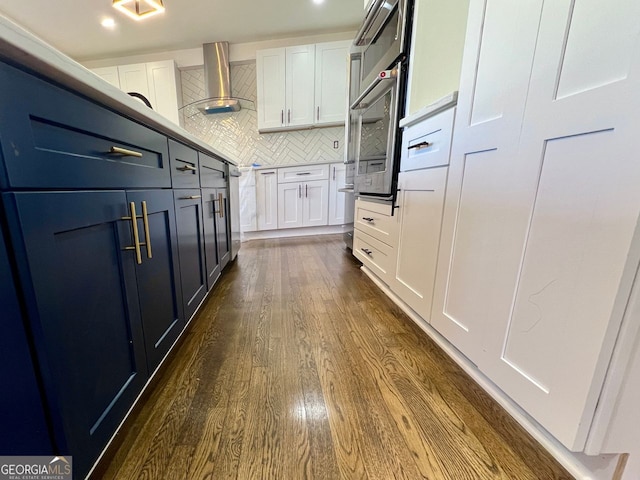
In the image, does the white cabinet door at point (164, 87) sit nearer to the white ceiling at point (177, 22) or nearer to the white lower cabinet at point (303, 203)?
the white ceiling at point (177, 22)

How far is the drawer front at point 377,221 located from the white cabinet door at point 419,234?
0.29ft

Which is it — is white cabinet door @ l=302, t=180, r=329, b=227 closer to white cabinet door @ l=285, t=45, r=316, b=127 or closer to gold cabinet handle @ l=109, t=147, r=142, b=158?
white cabinet door @ l=285, t=45, r=316, b=127

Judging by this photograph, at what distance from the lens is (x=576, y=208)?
0.56 metres

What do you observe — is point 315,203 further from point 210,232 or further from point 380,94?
point 210,232

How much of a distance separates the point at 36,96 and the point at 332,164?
297cm

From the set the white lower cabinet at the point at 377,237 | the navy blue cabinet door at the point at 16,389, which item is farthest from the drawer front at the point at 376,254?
the navy blue cabinet door at the point at 16,389

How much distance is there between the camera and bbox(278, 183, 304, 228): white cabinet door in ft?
10.8

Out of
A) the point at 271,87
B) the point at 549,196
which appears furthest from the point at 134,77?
the point at 549,196

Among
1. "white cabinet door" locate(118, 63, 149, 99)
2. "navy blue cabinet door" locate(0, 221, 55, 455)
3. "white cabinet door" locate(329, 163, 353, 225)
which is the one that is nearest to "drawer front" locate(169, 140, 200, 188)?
"navy blue cabinet door" locate(0, 221, 55, 455)

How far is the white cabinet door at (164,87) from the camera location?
341 centimetres

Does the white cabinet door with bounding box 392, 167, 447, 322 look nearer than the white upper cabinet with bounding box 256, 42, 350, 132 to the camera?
Yes

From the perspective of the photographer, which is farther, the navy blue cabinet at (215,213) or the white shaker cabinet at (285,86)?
the white shaker cabinet at (285,86)

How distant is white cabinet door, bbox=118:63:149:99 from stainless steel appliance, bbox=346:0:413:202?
308 cm

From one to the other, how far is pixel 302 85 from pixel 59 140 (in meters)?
3.32
